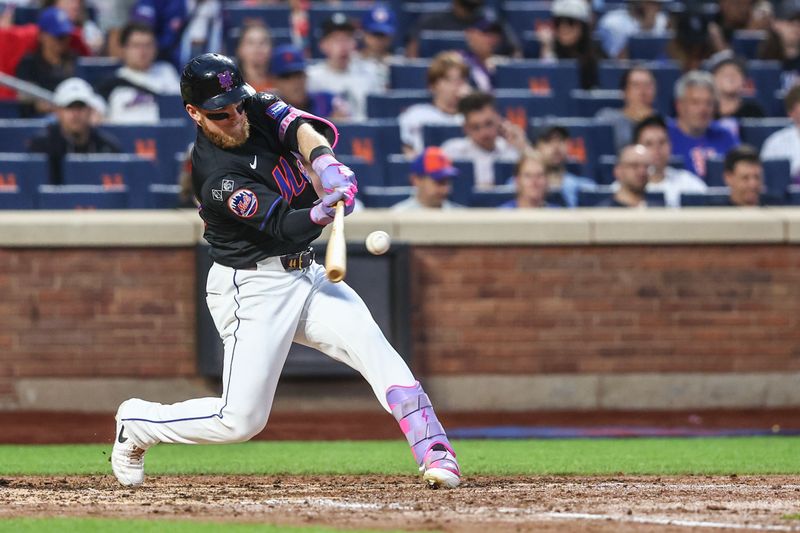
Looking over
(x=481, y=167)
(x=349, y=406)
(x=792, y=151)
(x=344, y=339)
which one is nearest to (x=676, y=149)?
(x=792, y=151)

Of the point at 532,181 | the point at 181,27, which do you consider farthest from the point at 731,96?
the point at 181,27

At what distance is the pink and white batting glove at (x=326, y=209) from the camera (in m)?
5.17

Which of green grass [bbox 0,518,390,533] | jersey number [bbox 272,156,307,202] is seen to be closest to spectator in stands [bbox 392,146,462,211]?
jersey number [bbox 272,156,307,202]

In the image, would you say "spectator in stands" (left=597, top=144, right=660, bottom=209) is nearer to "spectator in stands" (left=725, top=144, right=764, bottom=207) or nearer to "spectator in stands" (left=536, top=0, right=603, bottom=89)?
"spectator in stands" (left=725, top=144, right=764, bottom=207)

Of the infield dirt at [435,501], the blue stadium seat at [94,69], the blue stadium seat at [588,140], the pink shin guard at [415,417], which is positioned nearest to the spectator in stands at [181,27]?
the blue stadium seat at [94,69]

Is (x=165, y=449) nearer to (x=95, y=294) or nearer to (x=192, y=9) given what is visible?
(x=95, y=294)

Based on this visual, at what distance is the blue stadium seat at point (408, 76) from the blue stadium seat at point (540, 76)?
619 millimetres

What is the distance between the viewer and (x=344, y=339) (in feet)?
18.0

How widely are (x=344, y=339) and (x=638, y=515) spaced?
134 cm

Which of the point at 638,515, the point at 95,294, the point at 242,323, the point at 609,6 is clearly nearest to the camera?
the point at 638,515

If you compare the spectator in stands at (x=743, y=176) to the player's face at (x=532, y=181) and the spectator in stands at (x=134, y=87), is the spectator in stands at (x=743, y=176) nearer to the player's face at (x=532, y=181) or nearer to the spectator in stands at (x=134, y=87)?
the player's face at (x=532, y=181)

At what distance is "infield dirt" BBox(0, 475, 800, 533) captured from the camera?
4.67 metres

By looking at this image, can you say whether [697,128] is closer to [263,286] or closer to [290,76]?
[290,76]

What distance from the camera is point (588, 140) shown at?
427 inches
